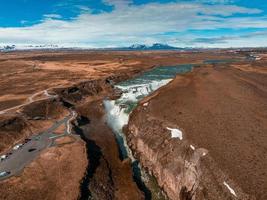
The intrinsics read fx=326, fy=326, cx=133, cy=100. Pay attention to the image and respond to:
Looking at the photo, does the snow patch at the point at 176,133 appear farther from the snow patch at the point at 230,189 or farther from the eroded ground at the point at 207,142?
the snow patch at the point at 230,189

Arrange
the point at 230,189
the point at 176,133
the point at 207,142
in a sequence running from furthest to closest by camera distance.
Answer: the point at 176,133 → the point at 207,142 → the point at 230,189

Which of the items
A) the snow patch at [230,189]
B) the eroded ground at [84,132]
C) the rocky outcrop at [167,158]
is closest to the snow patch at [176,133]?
the rocky outcrop at [167,158]

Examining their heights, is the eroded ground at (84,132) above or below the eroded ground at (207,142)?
below

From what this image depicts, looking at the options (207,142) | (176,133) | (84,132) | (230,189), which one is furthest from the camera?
(84,132)

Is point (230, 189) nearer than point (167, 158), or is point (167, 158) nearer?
point (230, 189)

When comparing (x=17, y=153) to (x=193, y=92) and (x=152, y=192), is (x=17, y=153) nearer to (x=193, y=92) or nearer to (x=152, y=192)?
(x=152, y=192)

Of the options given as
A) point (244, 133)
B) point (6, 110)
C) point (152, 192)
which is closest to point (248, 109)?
point (244, 133)

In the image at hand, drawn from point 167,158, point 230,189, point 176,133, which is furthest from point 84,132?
point 230,189

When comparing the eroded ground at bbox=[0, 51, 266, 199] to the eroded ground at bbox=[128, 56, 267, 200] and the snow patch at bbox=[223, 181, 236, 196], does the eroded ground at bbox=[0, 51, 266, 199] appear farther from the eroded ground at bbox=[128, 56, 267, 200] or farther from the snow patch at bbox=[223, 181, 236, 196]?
the snow patch at bbox=[223, 181, 236, 196]

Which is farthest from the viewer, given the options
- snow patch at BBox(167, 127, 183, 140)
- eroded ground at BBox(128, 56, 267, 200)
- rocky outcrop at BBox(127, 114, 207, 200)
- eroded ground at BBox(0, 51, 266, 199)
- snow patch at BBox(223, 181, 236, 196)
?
snow patch at BBox(167, 127, 183, 140)

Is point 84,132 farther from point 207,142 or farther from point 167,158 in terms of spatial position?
point 207,142

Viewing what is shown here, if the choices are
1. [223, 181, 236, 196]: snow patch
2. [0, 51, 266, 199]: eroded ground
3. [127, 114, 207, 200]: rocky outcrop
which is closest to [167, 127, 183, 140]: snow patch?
[127, 114, 207, 200]: rocky outcrop
